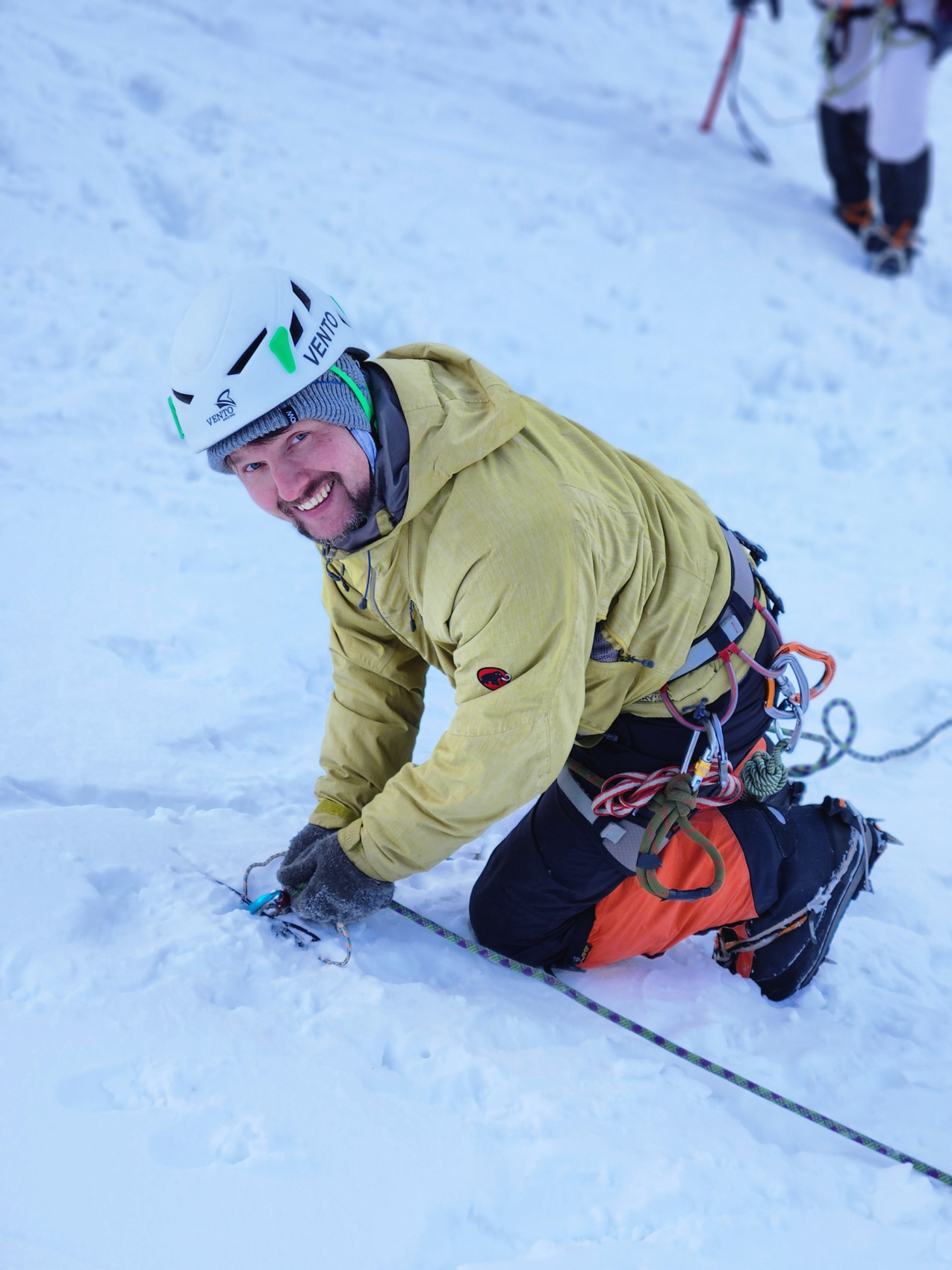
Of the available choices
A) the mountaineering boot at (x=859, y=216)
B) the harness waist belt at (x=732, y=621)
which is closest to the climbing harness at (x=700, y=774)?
the harness waist belt at (x=732, y=621)

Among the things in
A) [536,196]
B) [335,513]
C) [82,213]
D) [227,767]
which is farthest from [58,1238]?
[536,196]

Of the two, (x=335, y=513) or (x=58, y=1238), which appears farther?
(x=335, y=513)

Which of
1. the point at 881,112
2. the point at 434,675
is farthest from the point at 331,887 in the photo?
the point at 881,112

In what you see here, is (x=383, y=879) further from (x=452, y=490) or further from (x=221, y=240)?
(x=221, y=240)

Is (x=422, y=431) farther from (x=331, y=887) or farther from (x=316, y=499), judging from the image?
(x=331, y=887)

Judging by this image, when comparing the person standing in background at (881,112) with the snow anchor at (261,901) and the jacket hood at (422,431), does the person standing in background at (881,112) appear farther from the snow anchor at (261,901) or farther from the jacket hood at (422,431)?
the snow anchor at (261,901)

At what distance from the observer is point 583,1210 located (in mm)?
1706

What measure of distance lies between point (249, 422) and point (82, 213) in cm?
366

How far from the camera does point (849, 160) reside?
6.71 meters

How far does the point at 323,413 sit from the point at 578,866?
1171 mm

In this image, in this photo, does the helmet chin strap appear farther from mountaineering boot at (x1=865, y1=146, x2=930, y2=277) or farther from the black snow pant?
mountaineering boot at (x1=865, y1=146, x2=930, y2=277)

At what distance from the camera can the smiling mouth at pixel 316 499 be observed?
185 centimetres

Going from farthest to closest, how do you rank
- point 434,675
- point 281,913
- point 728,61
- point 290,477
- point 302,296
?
point 728,61
point 434,675
point 281,913
point 302,296
point 290,477

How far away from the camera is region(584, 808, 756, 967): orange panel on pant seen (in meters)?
2.34
